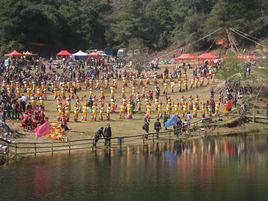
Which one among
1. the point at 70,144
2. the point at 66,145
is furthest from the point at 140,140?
the point at 66,145

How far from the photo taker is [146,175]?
115 ft

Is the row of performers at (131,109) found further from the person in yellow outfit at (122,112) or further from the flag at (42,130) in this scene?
the flag at (42,130)

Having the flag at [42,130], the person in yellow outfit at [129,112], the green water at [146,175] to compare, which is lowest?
the green water at [146,175]

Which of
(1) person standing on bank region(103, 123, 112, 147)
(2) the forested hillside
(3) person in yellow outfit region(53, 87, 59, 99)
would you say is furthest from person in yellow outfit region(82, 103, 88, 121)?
(2) the forested hillside

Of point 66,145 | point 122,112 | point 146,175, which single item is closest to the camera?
point 146,175

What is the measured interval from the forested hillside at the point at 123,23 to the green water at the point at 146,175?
51.0m

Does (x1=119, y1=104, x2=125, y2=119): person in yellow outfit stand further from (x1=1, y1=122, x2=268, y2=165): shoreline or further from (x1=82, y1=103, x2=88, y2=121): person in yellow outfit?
(x1=1, y1=122, x2=268, y2=165): shoreline

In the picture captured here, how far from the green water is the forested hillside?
51014mm

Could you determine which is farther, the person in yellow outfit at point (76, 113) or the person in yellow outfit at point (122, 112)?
the person in yellow outfit at point (122, 112)

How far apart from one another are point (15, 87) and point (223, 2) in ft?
137

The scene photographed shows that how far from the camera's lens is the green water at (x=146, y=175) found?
30.7m

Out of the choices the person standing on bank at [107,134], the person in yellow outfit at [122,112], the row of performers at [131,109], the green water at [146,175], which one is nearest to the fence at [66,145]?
the person standing on bank at [107,134]

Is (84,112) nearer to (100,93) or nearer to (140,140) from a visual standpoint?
(140,140)

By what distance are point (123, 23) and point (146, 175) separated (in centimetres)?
7544
